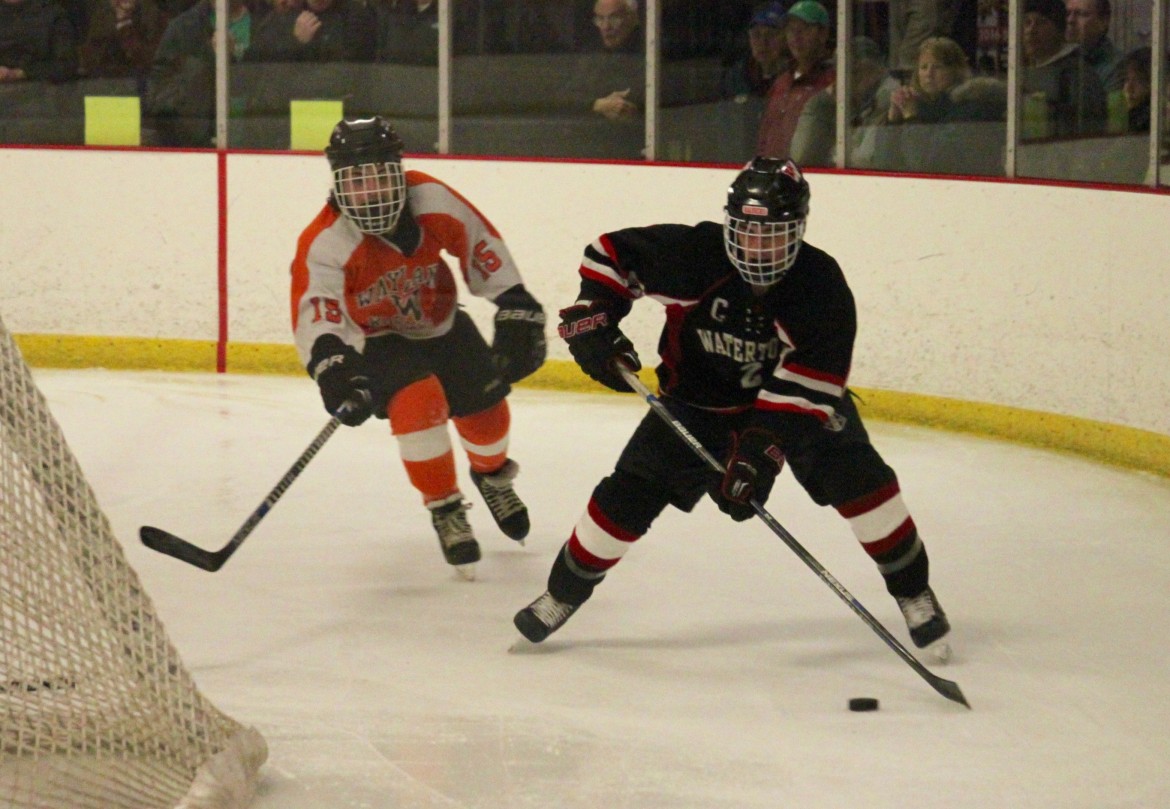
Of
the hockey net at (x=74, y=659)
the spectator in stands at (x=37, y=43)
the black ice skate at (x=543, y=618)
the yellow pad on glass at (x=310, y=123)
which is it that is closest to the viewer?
the hockey net at (x=74, y=659)

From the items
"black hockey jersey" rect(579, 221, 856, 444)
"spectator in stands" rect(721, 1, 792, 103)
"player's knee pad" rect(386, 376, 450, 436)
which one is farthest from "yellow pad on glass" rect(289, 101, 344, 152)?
"black hockey jersey" rect(579, 221, 856, 444)

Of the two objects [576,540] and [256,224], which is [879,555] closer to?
[576,540]

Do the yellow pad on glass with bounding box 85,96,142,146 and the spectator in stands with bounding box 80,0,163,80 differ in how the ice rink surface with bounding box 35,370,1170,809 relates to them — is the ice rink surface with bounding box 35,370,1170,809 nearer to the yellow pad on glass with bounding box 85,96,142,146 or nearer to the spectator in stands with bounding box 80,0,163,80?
the yellow pad on glass with bounding box 85,96,142,146

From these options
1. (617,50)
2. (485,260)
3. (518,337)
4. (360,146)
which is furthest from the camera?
(617,50)

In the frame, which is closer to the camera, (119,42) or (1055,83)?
(1055,83)

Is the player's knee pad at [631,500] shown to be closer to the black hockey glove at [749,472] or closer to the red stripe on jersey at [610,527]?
the red stripe on jersey at [610,527]

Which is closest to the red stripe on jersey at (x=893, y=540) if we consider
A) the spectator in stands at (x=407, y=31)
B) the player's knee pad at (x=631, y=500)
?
the player's knee pad at (x=631, y=500)

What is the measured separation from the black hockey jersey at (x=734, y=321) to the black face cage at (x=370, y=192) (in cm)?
55

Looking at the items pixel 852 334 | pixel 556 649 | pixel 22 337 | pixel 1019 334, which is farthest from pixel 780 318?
pixel 22 337

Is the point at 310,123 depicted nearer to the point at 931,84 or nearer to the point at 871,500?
the point at 931,84

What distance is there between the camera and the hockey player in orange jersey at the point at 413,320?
363 cm

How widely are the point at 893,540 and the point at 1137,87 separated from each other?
2.15m

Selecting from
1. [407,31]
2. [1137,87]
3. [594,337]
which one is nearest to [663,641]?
[594,337]

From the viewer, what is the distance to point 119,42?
6.39 m
